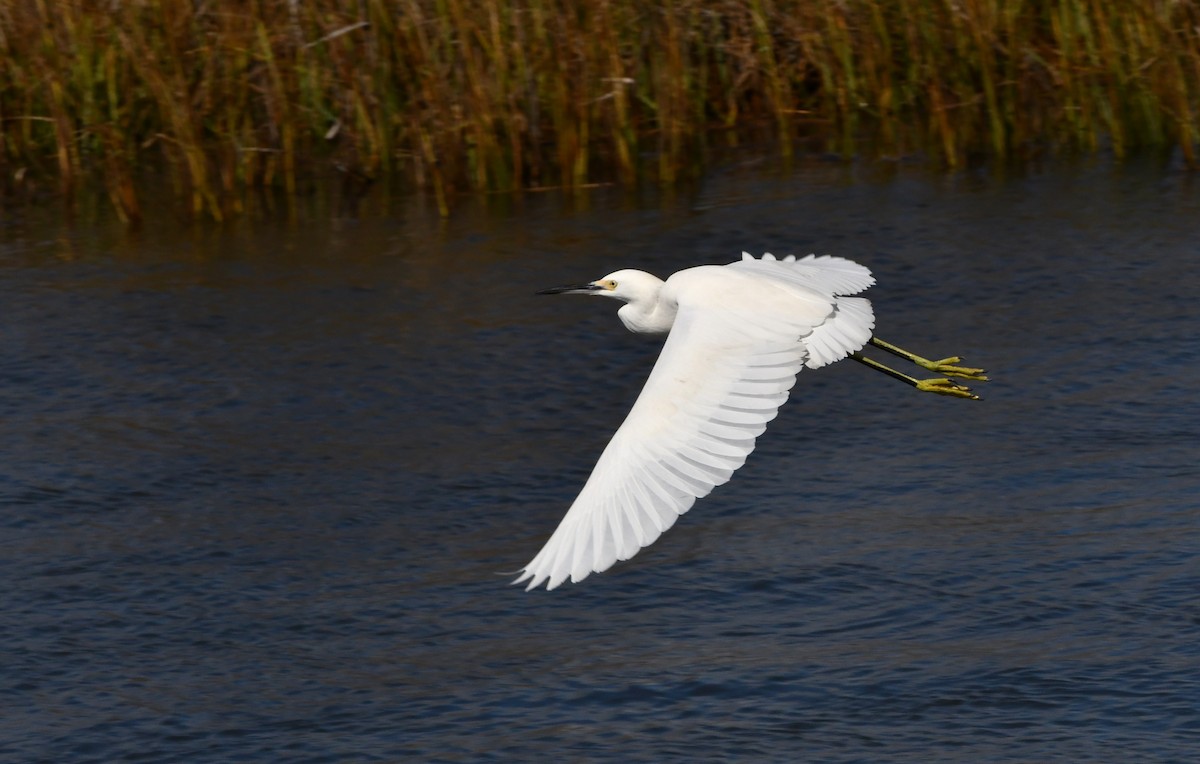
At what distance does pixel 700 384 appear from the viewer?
433cm

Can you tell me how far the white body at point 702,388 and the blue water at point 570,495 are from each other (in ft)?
3.18

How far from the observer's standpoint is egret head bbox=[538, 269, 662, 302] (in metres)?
5.36

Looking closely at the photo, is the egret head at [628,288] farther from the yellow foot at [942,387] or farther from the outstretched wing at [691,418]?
the yellow foot at [942,387]

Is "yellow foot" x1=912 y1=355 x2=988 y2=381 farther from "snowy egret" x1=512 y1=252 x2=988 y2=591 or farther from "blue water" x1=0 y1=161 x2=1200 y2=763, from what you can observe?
"snowy egret" x1=512 y1=252 x2=988 y2=591

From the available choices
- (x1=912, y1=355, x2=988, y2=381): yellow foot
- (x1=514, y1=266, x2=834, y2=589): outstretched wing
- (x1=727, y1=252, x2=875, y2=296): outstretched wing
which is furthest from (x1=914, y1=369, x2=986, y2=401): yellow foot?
(x1=514, y1=266, x2=834, y2=589): outstretched wing

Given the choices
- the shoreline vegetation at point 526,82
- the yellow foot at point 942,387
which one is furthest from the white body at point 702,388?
the shoreline vegetation at point 526,82

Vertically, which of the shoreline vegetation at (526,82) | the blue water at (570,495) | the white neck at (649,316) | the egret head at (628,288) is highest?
the shoreline vegetation at (526,82)

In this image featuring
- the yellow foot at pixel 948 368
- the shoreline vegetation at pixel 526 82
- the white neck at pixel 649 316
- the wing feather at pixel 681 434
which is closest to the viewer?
the wing feather at pixel 681 434

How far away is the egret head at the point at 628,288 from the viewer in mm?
5359

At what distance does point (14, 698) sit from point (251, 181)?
15.4 ft

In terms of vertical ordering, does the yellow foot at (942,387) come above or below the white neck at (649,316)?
below

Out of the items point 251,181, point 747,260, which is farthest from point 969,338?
point 251,181

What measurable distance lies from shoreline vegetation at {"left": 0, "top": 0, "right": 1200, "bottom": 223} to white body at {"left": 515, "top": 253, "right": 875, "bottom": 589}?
3783mm

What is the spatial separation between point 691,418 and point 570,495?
2284 mm
